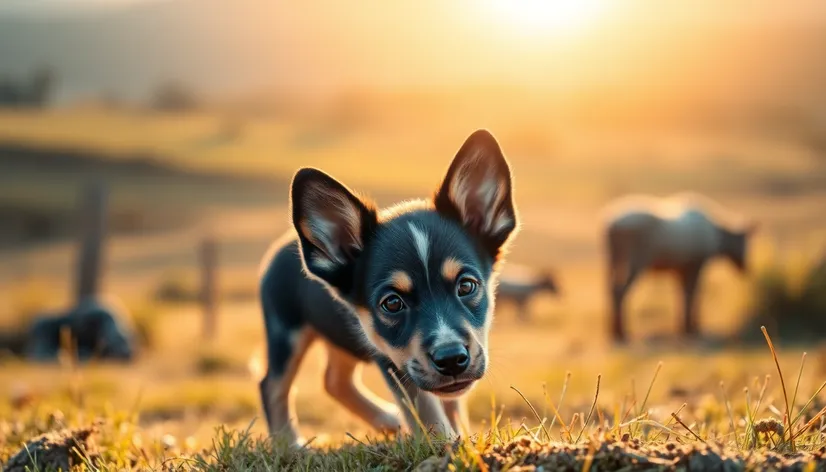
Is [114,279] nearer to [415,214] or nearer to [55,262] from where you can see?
[55,262]

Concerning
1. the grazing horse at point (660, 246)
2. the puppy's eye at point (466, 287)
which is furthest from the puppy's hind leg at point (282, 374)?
the grazing horse at point (660, 246)

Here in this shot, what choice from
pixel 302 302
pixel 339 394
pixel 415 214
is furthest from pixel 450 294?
pixel 339 394

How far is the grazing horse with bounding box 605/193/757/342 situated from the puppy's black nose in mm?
12329

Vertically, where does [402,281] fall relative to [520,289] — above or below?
above

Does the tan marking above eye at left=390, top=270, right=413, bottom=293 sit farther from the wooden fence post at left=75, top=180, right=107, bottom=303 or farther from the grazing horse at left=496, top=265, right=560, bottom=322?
the grazing horse at left=496, top=265, right=560, bottom=322

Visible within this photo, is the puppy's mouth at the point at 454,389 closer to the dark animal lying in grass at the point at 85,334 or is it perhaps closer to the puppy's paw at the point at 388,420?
the puppy's paw at the point at 388,420

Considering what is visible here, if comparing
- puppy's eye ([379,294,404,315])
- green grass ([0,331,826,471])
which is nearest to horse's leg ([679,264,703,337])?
green grass ([0,331,826,471])

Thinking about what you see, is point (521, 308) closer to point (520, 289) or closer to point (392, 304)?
point (520, 289)

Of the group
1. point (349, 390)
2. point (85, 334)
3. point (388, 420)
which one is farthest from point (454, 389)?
point (85, 334)

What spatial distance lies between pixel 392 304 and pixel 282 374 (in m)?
1.48

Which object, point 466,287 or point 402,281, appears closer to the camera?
point 402,281

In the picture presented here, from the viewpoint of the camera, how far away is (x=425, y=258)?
4.04 m

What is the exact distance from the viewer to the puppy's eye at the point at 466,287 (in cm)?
410

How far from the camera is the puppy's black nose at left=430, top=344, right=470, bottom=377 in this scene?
367 centimetres
